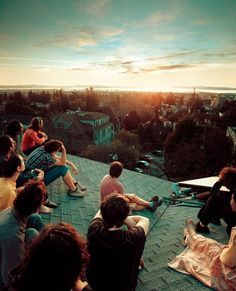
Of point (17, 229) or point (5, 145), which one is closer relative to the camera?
point (17, 229)

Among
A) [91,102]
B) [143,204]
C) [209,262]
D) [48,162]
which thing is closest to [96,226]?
[209,262]

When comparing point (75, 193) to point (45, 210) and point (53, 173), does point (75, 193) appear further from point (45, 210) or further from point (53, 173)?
point (45, 210)

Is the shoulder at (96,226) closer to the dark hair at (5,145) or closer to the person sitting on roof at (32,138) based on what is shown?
the dark hair at (5,145)

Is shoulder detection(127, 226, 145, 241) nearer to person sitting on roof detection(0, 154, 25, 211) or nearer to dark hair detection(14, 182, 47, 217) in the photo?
dark hair detection(14, 182, 47, 217)

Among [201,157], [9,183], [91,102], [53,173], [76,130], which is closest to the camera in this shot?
[9,183]

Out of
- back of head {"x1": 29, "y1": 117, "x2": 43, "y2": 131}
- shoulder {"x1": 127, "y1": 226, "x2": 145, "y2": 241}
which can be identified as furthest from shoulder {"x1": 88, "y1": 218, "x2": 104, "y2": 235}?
back of head {"x1": 29, "y1": 117, "x2": 43, "y2": 131}

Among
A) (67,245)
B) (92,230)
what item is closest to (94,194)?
(92,230)
